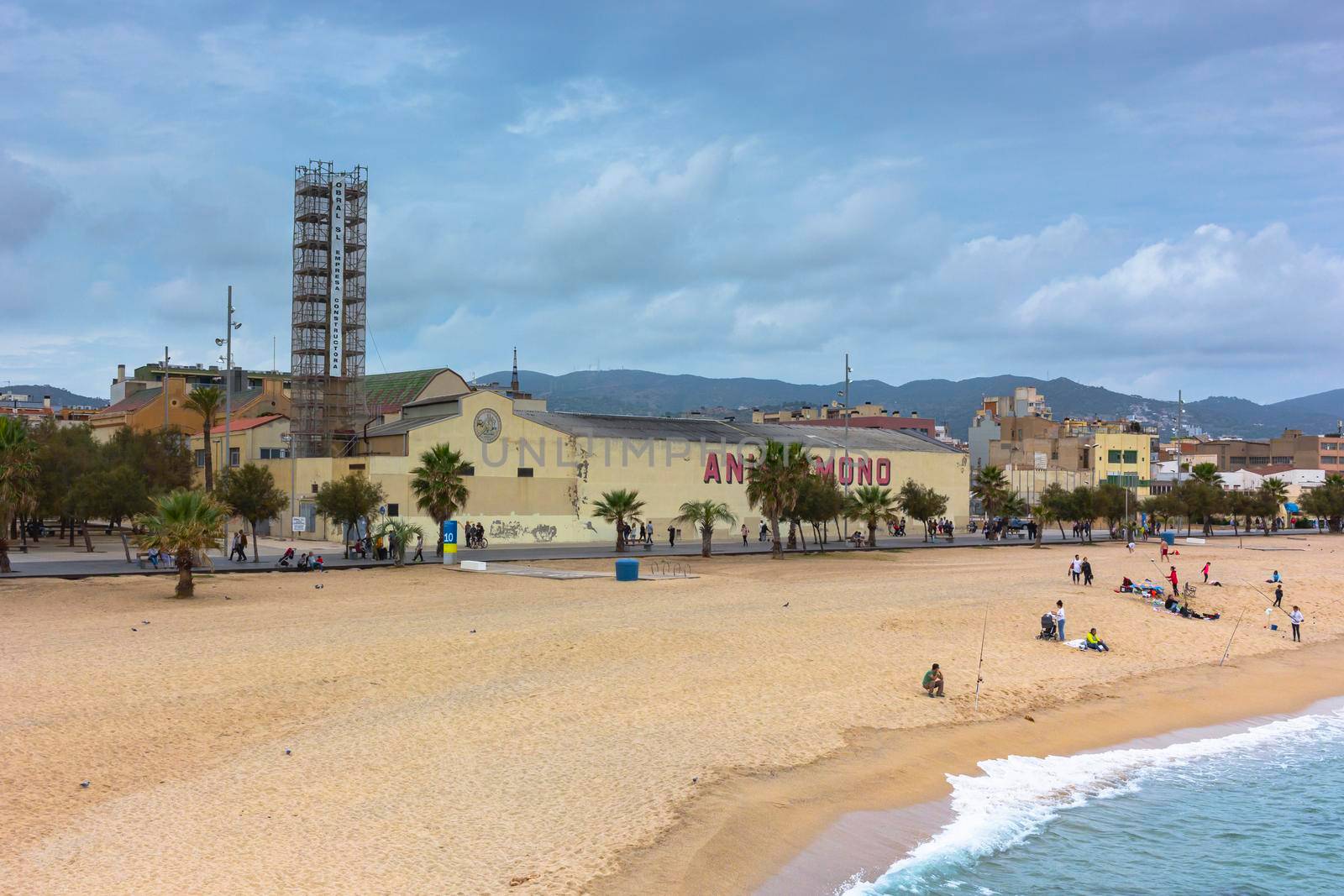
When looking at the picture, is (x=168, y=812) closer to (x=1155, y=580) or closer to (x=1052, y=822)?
(x=1052, y=822)

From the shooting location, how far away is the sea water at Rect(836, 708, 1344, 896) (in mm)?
14008

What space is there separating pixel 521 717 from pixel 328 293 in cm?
6539

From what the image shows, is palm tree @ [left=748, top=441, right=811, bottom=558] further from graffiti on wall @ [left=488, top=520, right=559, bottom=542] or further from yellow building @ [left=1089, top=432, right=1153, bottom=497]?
yellow building @ [left=1089, top=432, right=1153, bottom=497]

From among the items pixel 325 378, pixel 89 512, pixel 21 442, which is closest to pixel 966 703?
pixel 21 442

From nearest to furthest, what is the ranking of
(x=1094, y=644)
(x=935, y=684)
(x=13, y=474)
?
(x=935, y=684) < (x=1094, y=644) < (x=13, y=474)

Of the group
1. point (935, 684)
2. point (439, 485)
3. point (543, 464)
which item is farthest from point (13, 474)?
point (935, 684)

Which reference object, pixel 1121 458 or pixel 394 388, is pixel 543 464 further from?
pixel 1121 458

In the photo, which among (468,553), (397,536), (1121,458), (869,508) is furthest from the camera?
(1121,458)

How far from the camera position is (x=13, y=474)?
3900cm

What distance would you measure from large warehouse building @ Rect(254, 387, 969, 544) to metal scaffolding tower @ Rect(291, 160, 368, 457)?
8.20 meters

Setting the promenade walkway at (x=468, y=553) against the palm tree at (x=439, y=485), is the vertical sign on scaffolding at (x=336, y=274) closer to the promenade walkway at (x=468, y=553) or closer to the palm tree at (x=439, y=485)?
the promenade walkway at (x=468, y=553)

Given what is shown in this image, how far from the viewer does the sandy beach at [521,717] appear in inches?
501

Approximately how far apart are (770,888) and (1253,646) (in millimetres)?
25598

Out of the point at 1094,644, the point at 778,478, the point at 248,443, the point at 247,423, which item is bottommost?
the point at 1094,644
